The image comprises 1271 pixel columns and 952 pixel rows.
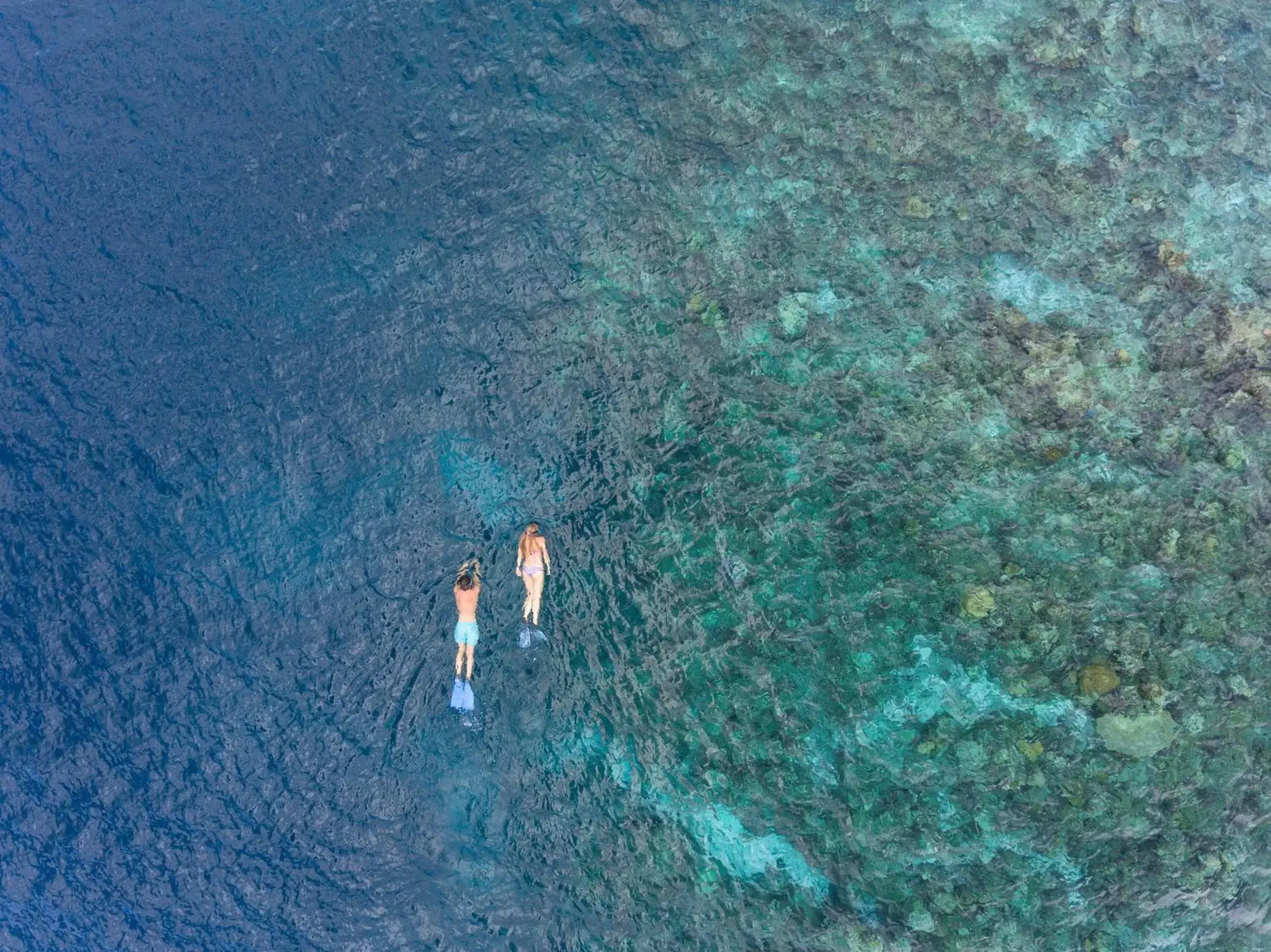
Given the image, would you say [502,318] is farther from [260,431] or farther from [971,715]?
[971,715]

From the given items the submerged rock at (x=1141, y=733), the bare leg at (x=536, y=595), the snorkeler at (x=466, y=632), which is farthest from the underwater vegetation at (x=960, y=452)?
the snorkeler at (x=466, y=632)

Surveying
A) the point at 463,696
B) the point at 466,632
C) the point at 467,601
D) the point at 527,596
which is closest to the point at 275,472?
the point at 467,601

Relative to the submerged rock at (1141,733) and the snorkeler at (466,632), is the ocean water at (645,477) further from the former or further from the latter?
the snorkeler at (466,632)

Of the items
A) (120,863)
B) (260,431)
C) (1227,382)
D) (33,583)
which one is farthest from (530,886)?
(1227,382)

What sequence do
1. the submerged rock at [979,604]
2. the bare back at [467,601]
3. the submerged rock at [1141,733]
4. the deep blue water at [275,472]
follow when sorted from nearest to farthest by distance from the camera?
the submerged rock at [1141,733]
the submerged rock at [979,604]
the bare back at [467,601]
the deep blue water at [275,472]

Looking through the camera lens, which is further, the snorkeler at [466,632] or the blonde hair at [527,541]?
the blonde hair at [527,541]

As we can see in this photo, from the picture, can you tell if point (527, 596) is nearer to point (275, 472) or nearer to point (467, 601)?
point (467, 601)

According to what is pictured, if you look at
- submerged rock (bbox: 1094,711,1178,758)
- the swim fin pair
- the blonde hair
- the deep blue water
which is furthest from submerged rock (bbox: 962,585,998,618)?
the swim fin pair
